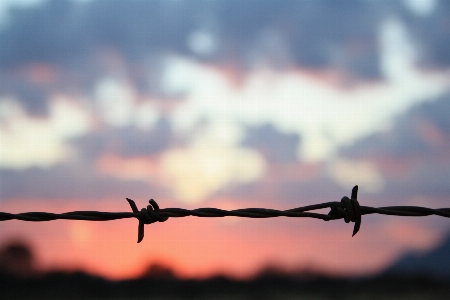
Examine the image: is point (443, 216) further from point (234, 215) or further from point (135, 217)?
point (135, 217)

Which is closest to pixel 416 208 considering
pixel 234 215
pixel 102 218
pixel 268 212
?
pixel 268 212

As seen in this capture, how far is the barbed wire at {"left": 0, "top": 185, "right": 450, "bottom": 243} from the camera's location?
2471 mm

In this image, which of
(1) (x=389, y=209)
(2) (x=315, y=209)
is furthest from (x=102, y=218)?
(1) (x=389, y=209)

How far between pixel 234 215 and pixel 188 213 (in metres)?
0.22

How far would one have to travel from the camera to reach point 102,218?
2.52 m

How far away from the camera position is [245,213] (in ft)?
Answer: 8.25

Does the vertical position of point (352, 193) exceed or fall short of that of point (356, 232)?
it exceeds it

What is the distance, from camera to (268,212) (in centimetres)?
250

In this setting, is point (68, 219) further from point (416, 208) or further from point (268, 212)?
point (416, 208)

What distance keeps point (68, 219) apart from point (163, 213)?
0.47m

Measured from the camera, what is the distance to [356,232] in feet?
8.06

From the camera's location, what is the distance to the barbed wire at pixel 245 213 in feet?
8.11

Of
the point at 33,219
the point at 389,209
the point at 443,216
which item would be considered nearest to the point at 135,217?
the point at 33,219

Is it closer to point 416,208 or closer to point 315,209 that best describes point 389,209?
point 416,208
